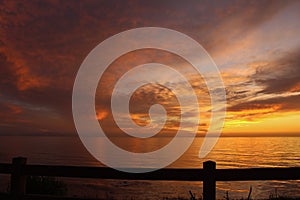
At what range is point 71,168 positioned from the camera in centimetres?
651

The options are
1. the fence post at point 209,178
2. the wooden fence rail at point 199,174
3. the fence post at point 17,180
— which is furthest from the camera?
the fence post at point 17,180

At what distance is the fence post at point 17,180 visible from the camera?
22.8ft

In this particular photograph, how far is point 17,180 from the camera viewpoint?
6.96 m

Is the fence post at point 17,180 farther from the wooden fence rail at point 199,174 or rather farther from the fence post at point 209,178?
the fence post at point 209,178

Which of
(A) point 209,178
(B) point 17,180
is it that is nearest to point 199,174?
(A) point 209,178

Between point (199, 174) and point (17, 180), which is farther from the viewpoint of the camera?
point (17, 180)

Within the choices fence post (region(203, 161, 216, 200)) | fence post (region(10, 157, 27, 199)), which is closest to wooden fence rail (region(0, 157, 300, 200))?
fence post (region(203, 161, 216, 200))

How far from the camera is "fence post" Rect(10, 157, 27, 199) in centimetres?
694

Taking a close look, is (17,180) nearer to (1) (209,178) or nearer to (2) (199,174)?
(2) (199,174)

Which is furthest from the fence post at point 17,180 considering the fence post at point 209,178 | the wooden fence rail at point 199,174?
the fence post at point 209,178

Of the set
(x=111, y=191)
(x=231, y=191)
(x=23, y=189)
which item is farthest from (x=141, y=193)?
(x=23, y=189)

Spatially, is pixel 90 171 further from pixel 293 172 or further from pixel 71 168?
pixel 293 172

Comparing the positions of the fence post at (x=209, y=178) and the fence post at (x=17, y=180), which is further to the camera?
the fence post at (x=17, y=180)

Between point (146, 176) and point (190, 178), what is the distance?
91 centimetres
